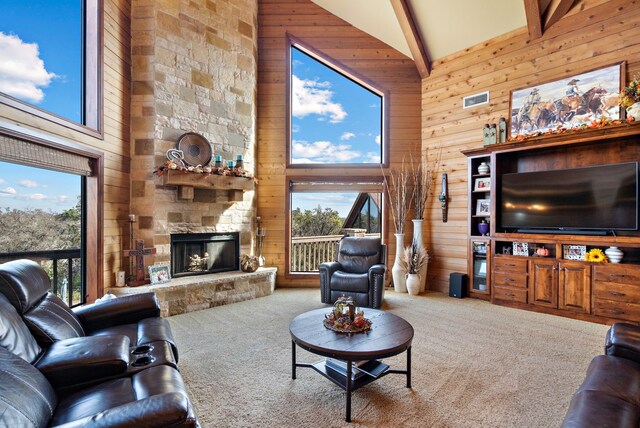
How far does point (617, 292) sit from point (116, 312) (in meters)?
5.04

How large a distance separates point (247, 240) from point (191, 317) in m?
1.56

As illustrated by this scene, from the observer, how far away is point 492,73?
5.12 metres

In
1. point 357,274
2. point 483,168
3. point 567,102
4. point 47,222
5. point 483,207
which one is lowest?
point 357,274

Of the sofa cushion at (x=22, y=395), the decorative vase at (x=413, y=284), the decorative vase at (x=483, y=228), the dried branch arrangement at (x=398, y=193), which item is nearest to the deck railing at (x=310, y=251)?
the dried branch arrangement at (x=398, y=193)

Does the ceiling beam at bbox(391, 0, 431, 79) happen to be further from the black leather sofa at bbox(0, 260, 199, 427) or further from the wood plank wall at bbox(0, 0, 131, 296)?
the black leather sofa at bbox(0, 260, 199, 427)

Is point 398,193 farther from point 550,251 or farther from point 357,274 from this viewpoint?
point 550,251

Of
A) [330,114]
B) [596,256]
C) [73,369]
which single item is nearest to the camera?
[73,369]

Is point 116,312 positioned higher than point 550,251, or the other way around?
point 550,251

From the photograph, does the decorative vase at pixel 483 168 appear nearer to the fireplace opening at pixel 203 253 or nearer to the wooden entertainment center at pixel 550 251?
the wooden entertainment center at pixel 550 251

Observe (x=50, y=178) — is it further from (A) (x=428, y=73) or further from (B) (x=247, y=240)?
(A) (x=428, y=73)

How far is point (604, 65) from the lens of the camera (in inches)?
163

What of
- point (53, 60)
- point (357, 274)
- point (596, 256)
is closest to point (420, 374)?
point (357, 274)

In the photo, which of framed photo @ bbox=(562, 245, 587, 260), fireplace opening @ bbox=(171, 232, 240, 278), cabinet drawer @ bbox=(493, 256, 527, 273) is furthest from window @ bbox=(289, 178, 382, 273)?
framed photo @ bbox=(562, 245, 587, 260)

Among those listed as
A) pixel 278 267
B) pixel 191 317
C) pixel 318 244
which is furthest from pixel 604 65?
pixel 191 317
